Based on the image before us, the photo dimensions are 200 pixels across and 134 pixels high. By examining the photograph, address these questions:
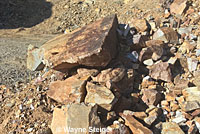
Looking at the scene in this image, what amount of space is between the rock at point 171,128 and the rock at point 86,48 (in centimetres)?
152

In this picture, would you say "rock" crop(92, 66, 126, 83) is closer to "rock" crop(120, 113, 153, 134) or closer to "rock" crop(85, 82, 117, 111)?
"rock" crop(85, 82, 117, 111)

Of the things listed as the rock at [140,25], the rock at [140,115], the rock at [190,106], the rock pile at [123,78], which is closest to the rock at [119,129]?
the rock pile at [123,78]

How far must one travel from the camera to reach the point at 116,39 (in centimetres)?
501

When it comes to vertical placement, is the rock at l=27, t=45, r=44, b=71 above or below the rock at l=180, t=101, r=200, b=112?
above

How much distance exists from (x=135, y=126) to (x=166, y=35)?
251 centimetres

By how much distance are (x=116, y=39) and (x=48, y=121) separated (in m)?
2.18

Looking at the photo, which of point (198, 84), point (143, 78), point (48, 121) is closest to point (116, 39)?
point (143, 78)

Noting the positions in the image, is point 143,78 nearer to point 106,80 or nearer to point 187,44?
point 106,80

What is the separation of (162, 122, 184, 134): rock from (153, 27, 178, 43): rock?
6.91ft

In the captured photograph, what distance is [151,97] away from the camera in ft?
14.1

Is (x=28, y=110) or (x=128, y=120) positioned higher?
(x=128, y=120)

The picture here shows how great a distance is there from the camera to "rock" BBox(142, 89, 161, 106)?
4.29m

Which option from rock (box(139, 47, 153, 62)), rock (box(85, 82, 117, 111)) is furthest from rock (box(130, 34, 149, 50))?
rock (box(85, 82, 117, 111))

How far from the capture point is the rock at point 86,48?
13.9ft
